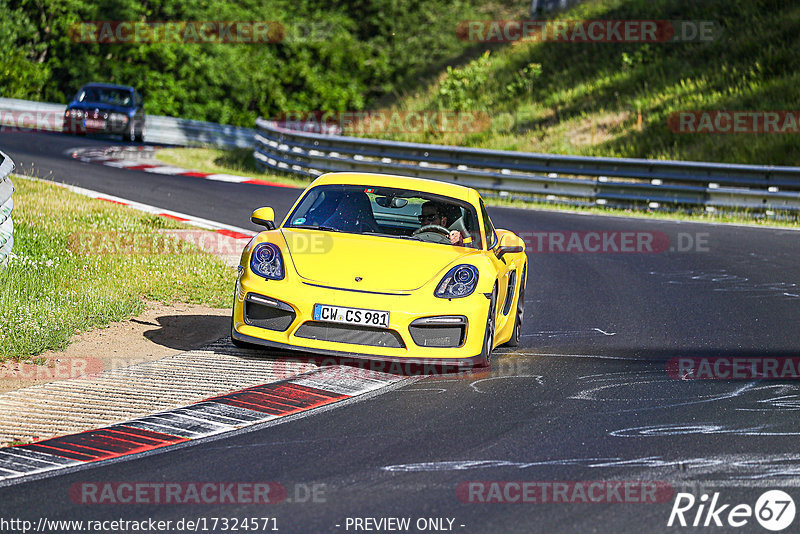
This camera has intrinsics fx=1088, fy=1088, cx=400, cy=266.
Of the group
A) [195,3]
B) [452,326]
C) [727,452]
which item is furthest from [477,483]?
[195,3]

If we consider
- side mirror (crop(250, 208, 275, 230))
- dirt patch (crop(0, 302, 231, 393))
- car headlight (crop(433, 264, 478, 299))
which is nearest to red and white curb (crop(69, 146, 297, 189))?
dirt patch (crop(0, 302, 231, 393))

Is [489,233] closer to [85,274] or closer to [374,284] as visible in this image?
[374,284]

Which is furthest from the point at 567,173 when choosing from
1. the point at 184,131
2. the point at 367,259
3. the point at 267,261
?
the point at 184,131

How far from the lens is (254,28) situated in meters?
54.6

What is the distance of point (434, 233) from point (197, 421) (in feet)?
9.83

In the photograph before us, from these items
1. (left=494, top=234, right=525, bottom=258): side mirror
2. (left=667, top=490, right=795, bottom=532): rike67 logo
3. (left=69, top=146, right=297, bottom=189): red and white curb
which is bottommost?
(left=667, top=490, right=795, bottom=532): rike67 logo

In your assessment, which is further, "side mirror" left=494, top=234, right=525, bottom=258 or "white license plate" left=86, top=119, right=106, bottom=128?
"white license plate" left=86, top=119, right=106, bottom=128

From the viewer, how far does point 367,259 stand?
781 centimetres

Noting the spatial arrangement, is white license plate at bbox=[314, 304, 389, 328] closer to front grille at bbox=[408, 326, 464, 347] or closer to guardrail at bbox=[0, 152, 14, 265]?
front grille at bbox=[408, 326, 464, 347]

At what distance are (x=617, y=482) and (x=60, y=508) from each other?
253 cm

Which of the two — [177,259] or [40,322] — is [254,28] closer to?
[177,259]

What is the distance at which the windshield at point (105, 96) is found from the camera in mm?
31625

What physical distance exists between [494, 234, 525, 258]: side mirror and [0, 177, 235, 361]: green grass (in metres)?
2.85

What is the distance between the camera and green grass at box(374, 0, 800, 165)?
27156 mm
